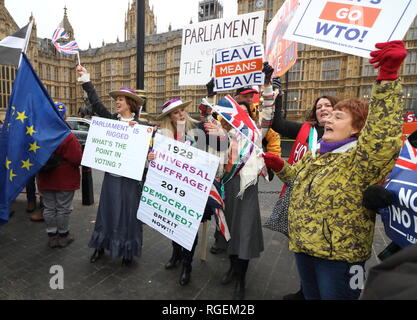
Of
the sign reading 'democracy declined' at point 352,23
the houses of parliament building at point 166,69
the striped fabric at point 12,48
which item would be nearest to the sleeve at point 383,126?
the sign reading 'democracy declined' at point 352,23

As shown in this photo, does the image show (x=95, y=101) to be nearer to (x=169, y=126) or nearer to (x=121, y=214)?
(x=169, y=126)

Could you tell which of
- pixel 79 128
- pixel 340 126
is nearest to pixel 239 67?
pixel 340 126

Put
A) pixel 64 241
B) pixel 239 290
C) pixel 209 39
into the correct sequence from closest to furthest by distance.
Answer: pixel 239 290 → pixel 64 241 → pixel 209 39

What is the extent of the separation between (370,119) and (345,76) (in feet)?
100

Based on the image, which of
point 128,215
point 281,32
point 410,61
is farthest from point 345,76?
point 128,215

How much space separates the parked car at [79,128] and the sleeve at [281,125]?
12.0 meters

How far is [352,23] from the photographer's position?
5.41ft

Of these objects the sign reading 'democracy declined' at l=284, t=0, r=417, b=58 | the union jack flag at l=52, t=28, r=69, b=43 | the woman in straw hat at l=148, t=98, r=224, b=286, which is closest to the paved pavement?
the woman in straw hat at l=148, t=98, r=224, b=286

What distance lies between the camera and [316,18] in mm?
1761

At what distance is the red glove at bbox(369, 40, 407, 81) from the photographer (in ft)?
3.82

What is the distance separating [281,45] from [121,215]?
279cm

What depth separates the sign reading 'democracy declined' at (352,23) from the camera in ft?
4.93

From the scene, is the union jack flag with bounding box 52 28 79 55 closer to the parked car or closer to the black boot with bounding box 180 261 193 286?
the black boot with bounding box 180 261 193 286

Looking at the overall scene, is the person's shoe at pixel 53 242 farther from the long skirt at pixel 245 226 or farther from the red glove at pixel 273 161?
the red glove at pixel 273 161
